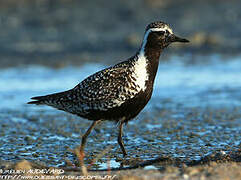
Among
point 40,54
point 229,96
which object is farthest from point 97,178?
point 40,54

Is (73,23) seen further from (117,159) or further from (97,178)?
(97,178)

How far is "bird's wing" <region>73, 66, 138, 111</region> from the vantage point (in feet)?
25.2

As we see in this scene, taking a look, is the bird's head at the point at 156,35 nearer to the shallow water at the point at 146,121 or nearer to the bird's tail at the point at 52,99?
the bird's tail at the point at 52,99

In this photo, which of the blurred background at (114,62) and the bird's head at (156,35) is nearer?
the bird's head at (156,35)

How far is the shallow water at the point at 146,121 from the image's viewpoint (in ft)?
27.2

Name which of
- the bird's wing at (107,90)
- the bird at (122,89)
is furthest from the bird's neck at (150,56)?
the bird's wing at (107,90)

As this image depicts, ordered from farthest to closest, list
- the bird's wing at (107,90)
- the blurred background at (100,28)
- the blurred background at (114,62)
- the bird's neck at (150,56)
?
the blurred background at (100,28) < the blurred background at (114,62) < the bird's neck at (150,56) < the bird's wing at (107,90)

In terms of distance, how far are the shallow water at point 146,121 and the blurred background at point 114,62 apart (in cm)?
2

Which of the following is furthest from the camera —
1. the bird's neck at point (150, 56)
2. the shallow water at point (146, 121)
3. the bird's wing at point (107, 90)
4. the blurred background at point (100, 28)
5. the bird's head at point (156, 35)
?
the blurred background at point (100, 28)

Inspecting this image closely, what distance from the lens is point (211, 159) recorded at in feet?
23.9

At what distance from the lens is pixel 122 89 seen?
7.68m

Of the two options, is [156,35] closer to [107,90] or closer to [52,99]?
[107,90]

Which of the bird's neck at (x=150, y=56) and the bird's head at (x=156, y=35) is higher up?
the bird's head at (x=156, y=35)

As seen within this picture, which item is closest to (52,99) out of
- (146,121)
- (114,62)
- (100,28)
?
(146,121)
